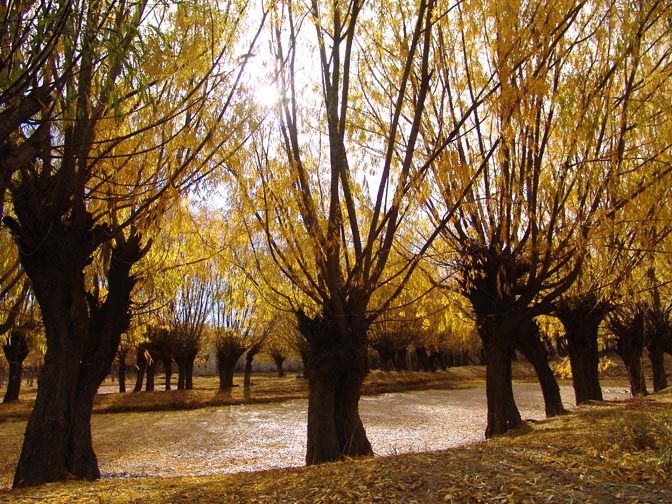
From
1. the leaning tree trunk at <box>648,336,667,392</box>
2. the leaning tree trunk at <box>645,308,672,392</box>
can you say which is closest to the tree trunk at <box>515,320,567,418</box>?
the leaning tree trunk at <box>645,308,672,392</box>

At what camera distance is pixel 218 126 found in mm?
5109

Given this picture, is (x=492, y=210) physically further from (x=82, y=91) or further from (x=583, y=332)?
(x=583, y=332)

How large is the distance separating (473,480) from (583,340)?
950 cm

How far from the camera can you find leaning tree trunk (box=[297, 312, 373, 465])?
555cm

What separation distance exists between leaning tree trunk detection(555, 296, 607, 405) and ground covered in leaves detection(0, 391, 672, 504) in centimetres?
736

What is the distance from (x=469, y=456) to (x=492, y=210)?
11.9ft

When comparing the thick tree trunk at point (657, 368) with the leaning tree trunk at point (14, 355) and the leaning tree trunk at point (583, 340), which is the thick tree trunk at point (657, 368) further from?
the leaning tree trunk at point (14, 355)

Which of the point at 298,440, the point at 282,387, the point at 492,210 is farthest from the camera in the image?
the point at 282,387

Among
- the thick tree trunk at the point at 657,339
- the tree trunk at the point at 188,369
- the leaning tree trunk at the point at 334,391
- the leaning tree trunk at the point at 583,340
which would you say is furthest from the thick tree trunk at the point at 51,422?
the tree trunk at the point at 188,369

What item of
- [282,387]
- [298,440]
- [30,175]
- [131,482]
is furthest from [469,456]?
[282,387]

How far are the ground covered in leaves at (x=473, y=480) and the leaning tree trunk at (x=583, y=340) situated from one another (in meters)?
7.36

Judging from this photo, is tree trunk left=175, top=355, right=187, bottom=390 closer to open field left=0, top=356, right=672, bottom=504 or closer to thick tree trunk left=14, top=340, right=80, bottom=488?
thick tree trunk left=14, top=340, right=80, bottom=488

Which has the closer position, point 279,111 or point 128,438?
point 279,111

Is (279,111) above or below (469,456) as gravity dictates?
above
